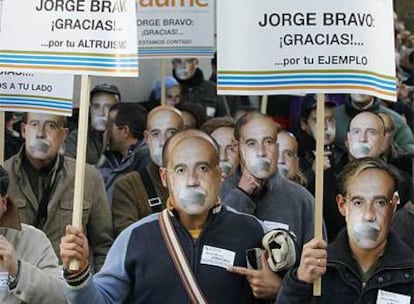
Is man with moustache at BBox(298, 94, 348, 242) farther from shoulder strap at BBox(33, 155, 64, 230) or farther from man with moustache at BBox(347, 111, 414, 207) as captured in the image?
shoulder strap at BBox(33, 155, 64, 230)

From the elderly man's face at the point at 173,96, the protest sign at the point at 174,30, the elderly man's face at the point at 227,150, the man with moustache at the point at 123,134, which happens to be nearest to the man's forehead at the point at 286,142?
the elderly man's face at the point at 227,150

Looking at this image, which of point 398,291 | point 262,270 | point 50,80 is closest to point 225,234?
point 262,270

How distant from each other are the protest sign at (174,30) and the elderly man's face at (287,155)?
54.1 inches

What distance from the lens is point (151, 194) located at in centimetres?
741

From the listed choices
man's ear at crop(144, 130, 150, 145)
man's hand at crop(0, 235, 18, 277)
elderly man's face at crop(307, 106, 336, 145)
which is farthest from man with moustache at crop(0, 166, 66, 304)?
elderly man's face at crop(307, 106, 336, 145)

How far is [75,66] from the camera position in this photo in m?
5.96

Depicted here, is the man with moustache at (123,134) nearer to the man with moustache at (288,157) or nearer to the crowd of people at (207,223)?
the crowd of people at (207,223)

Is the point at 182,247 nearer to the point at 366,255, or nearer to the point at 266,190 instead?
the point at 366,255

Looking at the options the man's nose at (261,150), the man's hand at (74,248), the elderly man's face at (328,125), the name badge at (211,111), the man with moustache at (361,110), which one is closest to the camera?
the man's hand at (74,248)

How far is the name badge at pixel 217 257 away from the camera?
565cm

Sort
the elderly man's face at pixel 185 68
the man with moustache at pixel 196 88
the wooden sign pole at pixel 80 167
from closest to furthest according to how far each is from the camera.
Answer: the wooden sign pole at pixel 80 167 → the man with moustache at pixel 196 88 → the elderly man's face at pixel 185 68

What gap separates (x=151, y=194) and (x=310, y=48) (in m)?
1.94

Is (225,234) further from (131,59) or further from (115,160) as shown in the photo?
(115,160)

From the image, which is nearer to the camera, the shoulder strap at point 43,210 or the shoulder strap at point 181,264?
the shoulder strap at point 181,264
